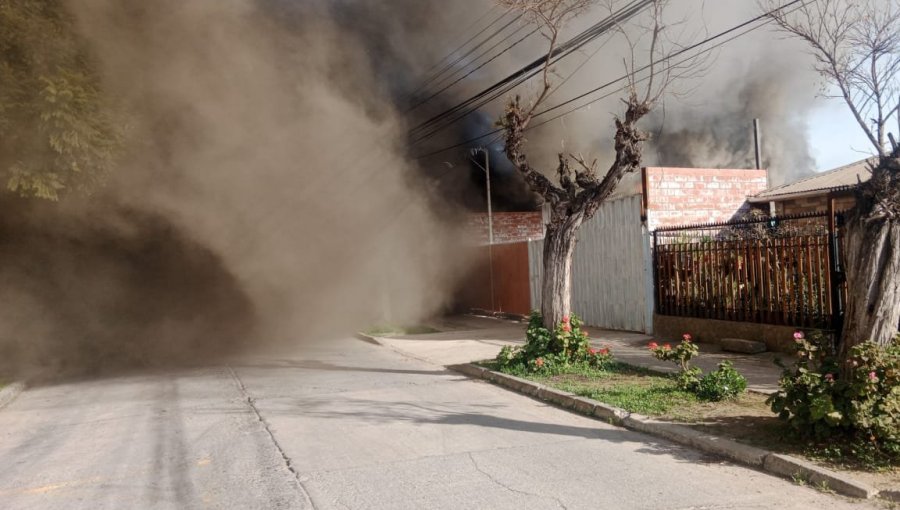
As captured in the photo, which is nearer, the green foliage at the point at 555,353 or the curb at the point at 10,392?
the curb at the point at 10,392

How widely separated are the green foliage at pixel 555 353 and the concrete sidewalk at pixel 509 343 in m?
0.59

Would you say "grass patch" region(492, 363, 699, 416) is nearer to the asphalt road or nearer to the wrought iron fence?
the asphalt road

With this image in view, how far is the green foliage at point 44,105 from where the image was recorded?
8.03 metres

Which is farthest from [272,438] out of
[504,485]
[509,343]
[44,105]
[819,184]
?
[819,184]

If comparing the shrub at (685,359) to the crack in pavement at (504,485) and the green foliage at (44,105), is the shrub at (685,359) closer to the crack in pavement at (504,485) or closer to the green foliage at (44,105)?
the crack in pavement at (504,485)

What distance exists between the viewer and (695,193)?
1214cm

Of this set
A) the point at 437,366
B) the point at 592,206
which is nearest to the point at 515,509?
the point at 592,206

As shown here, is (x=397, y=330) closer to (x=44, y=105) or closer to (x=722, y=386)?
(x=44, y=105)

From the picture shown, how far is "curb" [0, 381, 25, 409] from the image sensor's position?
316 inches

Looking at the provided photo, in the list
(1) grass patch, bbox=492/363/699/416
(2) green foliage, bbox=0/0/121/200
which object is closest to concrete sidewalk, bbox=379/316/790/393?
(1) grass patch, bbox=492/363/699/416

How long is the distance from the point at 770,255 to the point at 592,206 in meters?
2.51

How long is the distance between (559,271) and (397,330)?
656cm

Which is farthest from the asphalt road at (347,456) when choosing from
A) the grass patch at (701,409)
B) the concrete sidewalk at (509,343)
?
the concrete sidewalk at (509,343)

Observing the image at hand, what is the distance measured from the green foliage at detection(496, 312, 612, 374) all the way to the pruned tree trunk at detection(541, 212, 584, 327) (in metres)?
0.16
